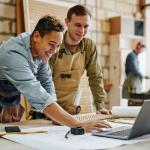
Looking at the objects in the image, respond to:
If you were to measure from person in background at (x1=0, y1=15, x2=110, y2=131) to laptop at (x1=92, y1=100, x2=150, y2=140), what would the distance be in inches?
3.4

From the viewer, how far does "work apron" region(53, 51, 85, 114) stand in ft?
6.91

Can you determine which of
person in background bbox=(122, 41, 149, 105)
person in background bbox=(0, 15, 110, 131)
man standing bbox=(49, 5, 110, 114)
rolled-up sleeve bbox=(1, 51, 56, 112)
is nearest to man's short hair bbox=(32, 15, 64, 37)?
person in background bbox=(0, 15, 110, 131)

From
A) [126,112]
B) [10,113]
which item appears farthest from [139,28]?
[10,113]

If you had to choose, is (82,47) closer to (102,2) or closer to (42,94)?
(42,94)

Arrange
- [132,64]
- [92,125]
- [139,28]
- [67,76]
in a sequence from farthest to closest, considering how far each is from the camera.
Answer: [139,28] < [132,64] < [67,76] < [92,125]

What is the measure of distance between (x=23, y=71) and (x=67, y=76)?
84 centimetres

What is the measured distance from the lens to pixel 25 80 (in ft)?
4.31

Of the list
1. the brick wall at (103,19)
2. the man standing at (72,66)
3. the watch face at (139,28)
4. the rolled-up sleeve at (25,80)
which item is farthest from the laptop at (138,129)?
the watch face at (139,28)

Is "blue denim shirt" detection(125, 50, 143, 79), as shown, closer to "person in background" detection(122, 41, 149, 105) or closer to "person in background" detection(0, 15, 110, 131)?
"person in background" detection(122, 41, 149, 105)

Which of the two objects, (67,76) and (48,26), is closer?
(48,26)

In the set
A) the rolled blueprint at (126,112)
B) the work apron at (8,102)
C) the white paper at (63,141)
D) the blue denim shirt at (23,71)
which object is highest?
the blue denim shirt at (23,71)

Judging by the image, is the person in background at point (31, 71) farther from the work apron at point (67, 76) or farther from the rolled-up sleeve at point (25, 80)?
the work apron at point (67, 76)

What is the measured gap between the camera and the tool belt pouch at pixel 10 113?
62.6 inches

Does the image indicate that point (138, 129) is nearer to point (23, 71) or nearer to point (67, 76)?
point (23, 71)
